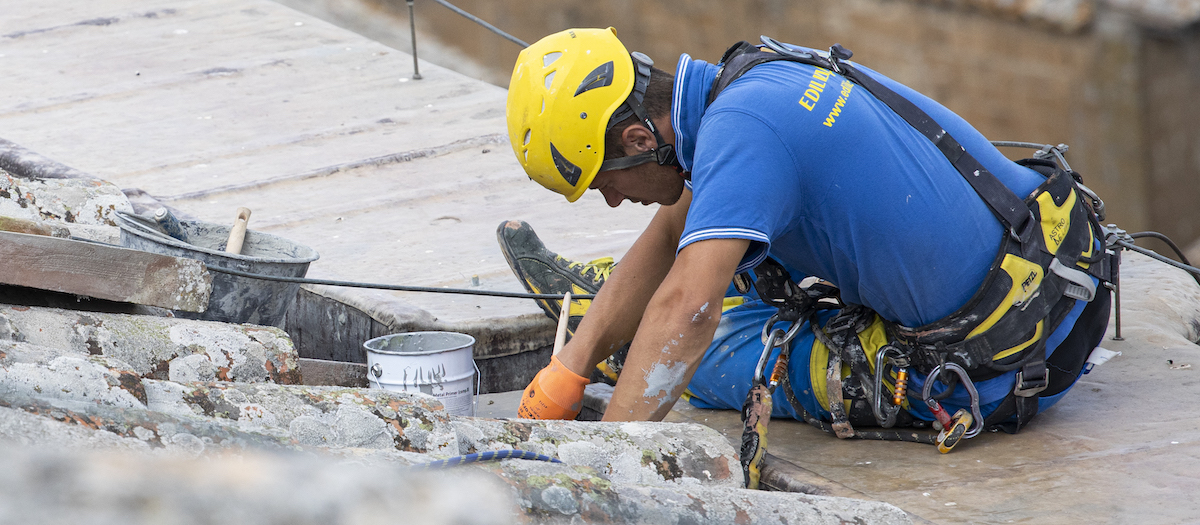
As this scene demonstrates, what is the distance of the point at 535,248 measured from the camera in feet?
10.8

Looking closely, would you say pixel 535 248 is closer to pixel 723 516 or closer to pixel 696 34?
pixel 723 516

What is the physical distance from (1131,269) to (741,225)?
2.50 m

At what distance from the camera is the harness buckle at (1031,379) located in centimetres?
239

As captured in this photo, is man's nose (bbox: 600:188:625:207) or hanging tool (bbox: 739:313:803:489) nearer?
hanging tool (bbox: 739:313:803:489)

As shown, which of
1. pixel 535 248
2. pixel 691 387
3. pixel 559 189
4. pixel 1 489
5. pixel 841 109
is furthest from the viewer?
pixel 535 248

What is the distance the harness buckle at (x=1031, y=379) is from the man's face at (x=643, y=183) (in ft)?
2.86

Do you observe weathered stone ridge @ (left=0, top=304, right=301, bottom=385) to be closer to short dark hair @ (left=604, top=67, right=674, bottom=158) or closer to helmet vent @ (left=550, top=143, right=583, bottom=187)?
helmet vent @ (left=550, top=143, right=583, bottom=187)

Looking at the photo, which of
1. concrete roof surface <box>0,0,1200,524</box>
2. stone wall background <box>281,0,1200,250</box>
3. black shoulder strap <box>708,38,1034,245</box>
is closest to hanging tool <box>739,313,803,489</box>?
concrete roof surface <box>0,0,1200,524</box>

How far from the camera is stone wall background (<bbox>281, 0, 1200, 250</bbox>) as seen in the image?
6.89 m

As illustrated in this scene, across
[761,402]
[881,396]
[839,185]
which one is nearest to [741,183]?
[839,185]

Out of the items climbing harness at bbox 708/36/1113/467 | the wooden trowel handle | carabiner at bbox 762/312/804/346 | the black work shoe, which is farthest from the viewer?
the black work shoe

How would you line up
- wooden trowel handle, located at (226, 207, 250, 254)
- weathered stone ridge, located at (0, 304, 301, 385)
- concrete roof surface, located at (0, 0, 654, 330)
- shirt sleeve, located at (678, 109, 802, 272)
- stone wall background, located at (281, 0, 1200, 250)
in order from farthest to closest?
1. stone wall background, located at (281, 0, 1200, 250)
2. concrete roof surface, located at (0, 0, 654, 330)
3. wooden trowel handle, located at (226, 207, 250, 254)
4. weathered stone ridge, located at (0, 304, 301, 385)
5. shirt sleeve, located at (678, 109, 802, 272)

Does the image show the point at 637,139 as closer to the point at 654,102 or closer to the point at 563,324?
the point at 654,102

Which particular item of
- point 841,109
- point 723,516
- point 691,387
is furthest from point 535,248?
point 723,516
